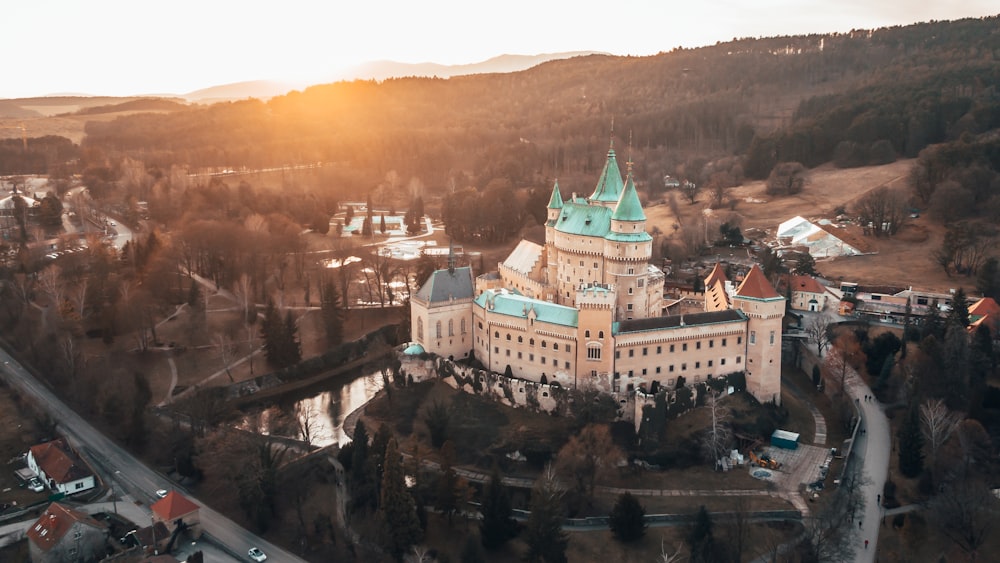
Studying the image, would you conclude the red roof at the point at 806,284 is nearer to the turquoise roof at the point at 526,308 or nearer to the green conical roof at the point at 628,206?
the green conical roof at the point at 628,206

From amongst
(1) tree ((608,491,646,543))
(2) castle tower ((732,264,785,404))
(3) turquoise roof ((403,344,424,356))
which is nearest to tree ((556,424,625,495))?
(1) tree ((608,491,646,543))

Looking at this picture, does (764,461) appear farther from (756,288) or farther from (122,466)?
(122,466)

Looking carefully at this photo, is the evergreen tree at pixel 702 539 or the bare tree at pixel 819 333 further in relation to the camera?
the bare tree at pixel 819 333

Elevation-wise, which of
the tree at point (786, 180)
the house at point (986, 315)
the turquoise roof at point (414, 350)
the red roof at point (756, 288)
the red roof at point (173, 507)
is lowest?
the red roof at point (173, 507)

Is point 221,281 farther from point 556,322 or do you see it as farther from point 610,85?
point 610,85

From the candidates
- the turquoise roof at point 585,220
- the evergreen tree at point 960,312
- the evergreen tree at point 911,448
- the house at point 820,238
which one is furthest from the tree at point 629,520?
the house at point 820,238

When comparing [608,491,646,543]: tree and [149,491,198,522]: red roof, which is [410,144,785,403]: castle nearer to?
[608,491,646,543]: tree

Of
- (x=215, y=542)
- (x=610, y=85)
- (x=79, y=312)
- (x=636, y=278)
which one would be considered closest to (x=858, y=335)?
(x=636, y=278)
